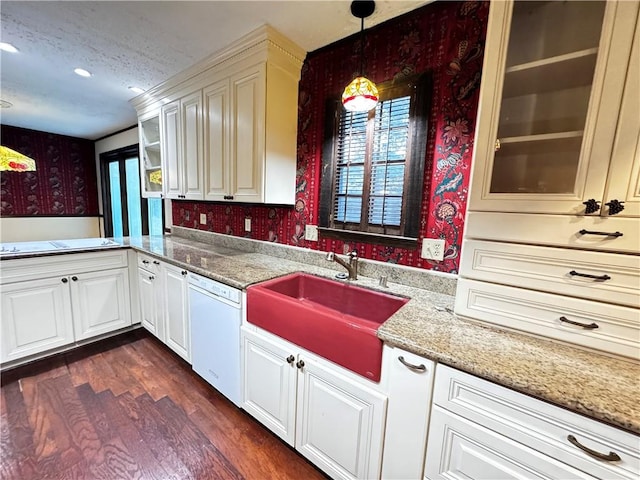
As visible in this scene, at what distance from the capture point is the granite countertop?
2.20 ft

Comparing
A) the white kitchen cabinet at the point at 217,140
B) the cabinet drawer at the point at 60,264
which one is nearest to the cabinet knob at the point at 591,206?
the white kitchen cabinet at the point at 217,140

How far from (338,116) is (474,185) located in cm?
104

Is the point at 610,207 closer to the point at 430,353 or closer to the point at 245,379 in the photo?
the point at 430,353

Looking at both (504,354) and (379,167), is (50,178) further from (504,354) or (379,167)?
(504,354)

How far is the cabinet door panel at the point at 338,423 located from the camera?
104 centimetres

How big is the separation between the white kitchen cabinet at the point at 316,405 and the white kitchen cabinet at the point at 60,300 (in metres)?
1.71

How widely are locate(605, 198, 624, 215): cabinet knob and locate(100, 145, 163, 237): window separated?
151 inches

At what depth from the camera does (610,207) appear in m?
0.81

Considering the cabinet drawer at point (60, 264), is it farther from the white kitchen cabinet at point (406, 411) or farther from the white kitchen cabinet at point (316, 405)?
the white kitchen cabinet at point (406, 411)

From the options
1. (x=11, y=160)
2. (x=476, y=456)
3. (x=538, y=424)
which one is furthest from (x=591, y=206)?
(x=11, y=160)

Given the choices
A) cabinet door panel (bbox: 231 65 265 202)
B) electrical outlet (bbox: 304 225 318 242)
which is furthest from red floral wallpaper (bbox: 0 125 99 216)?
electrical outlet (bbox: 304 225 318 242)

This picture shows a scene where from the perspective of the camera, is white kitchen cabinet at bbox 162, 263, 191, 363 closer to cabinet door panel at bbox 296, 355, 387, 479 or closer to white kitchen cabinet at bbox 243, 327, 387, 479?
white kitchen cabinet at bbox 243, 327, 387, 479

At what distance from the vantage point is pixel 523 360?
830 mm

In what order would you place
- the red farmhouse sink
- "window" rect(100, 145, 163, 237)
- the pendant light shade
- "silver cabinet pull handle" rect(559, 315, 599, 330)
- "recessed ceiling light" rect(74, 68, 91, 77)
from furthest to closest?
"window" rect(100, 145, 163, 237) < the pendant light shade < "recessed ceiling light" rect(74, 68, 91, 77) < the red farmhouse sink < "silver cabinet pull handle" rect(559, 315, 599, 330)
